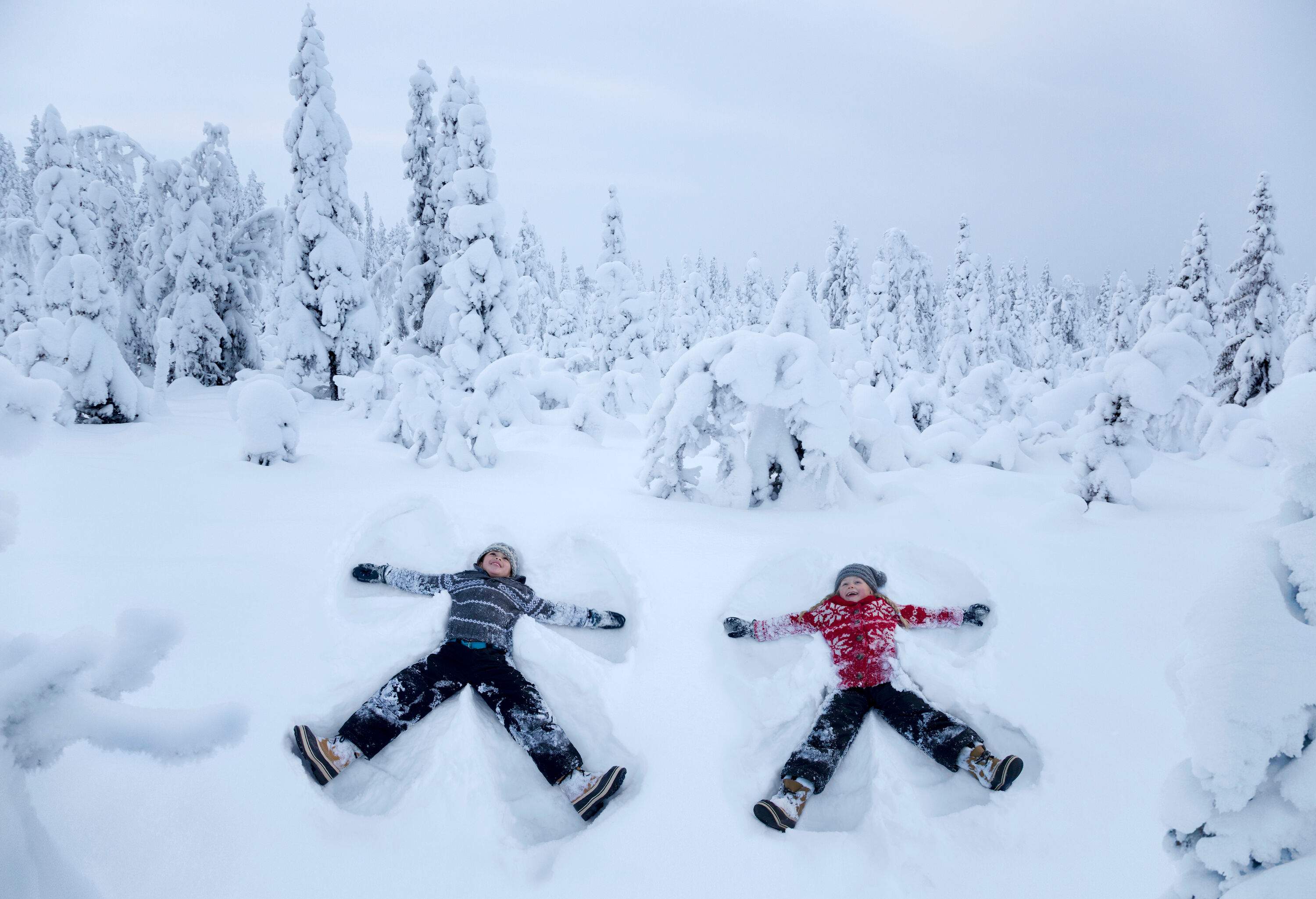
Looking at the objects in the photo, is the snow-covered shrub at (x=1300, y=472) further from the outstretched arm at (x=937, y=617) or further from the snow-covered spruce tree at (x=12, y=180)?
the snow-covered spruce tree at (x=12, y=180)

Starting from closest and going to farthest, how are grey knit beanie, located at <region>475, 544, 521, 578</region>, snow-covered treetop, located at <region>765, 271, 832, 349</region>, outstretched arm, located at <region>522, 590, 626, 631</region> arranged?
outstretched arm, located at <region>522, 590, 626, 631</region>, grey knit beanie, located at <region>475, 544, 521, 578</region>, snow-covered treetop, located at <region>765, 271, 832, 349</region>

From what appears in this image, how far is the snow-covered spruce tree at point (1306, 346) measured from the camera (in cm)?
1266

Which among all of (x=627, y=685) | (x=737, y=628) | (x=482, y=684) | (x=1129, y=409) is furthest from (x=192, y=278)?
(x=1129, y=409)

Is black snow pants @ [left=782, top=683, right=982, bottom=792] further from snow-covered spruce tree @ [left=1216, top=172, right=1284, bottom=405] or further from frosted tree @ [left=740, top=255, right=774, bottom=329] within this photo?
frosted tree @ [left=740, top=255, right=774, bottom=329]

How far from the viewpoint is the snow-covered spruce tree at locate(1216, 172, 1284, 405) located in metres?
17.9

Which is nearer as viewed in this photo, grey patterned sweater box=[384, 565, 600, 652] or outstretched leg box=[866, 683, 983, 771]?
outstretched leg box=[866, 683, 983, 771]

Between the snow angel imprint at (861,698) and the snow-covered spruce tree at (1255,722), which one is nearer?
the snow-covered spruce tree at (1255,722)

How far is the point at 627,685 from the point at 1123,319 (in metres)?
42.2

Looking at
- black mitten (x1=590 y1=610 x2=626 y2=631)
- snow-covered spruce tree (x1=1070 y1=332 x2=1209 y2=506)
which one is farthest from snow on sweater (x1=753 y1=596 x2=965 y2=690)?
snow-covered spruce tree (x1=1070 y1=332 x2=1209 y2=506)

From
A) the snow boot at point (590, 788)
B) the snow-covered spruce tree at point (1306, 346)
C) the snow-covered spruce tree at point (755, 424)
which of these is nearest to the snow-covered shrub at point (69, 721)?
the snow boot at point (590, 788)

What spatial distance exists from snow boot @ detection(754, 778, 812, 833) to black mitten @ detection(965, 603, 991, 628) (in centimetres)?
192

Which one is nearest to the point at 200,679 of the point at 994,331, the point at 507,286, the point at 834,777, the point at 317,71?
the point at 834,777

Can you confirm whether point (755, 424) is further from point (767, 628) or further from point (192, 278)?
point (192, 278)

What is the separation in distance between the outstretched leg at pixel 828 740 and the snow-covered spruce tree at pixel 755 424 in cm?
307
